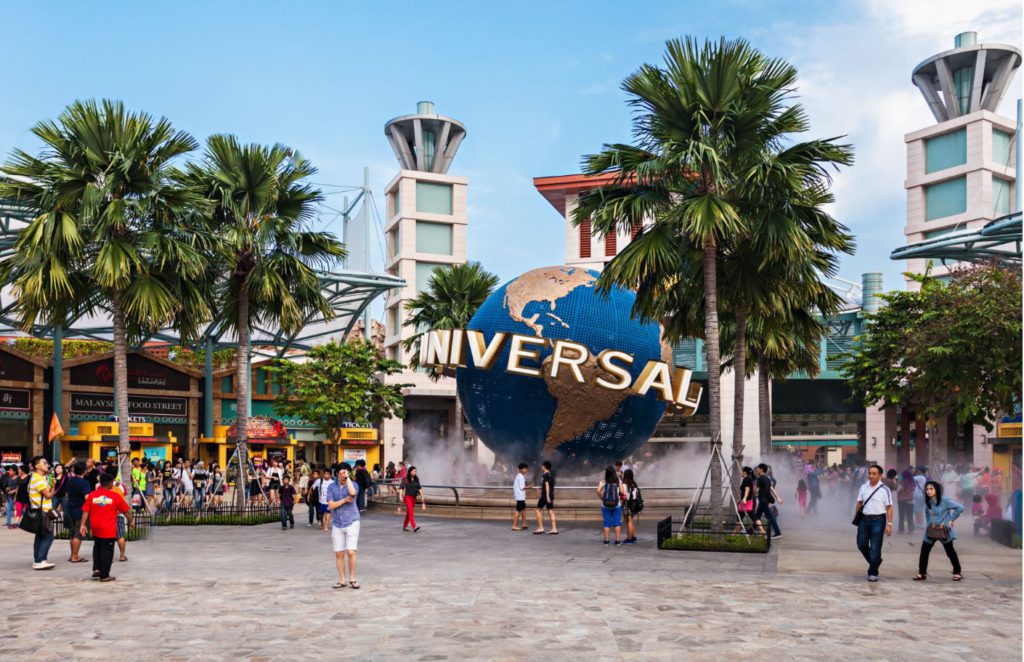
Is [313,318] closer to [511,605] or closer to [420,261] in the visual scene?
[420,261]

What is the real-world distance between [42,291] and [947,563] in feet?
57.3

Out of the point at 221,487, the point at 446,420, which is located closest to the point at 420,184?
the point at 446,420

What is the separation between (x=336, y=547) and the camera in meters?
13.2

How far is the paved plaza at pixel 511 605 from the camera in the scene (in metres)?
9.26

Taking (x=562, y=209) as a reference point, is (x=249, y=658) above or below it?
below

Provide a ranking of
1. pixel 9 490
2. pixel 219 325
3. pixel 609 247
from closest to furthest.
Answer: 1. pixel 9 490
2. pixel 219 325
3. pixel 609 247

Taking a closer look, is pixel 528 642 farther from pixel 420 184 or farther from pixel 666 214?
pixel 420 184

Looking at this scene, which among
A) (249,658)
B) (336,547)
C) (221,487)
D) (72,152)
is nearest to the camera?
(249,658)

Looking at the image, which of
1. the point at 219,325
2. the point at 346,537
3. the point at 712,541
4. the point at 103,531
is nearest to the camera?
the point at 346,537

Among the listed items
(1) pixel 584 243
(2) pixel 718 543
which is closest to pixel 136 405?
(1) pixel 584 243

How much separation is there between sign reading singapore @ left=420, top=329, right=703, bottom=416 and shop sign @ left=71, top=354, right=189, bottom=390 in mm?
34133

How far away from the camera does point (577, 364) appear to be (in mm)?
23094

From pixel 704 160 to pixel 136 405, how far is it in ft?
145

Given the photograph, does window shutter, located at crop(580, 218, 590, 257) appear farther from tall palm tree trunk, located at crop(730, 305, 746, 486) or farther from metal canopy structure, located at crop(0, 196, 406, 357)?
tall palm tree trunk, located at crop(730, 305, 746, 486)
